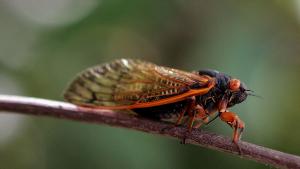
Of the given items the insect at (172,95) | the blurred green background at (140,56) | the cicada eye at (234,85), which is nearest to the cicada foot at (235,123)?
the insect at (172,95)

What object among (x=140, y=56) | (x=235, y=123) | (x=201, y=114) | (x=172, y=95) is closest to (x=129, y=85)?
(x=172, y=95)

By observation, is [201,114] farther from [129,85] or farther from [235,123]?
[129,85]

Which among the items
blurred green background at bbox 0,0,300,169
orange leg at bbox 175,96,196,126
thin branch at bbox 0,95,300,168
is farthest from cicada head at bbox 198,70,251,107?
blurred green background at bbox 0,0,300,169

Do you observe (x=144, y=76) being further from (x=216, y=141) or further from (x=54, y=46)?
(x=54, y=46)

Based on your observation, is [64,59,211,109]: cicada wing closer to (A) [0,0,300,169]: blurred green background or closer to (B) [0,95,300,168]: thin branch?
(B) [0,95,300,168]: thin branch

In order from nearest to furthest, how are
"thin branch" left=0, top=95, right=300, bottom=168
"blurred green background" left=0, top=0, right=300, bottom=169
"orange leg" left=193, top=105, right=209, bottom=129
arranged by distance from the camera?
"thin branch" left=0, top=95, right=300, bottom=168
"orange leg" left=193, top=105, right=209, bottom=129
"blurred green background" left=0, top=0, right=300, bottom=169

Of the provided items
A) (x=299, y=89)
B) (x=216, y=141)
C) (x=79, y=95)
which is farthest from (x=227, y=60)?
(x=216, y=141)

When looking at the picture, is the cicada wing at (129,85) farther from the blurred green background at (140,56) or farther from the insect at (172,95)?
the blurred green background at (140,56)
